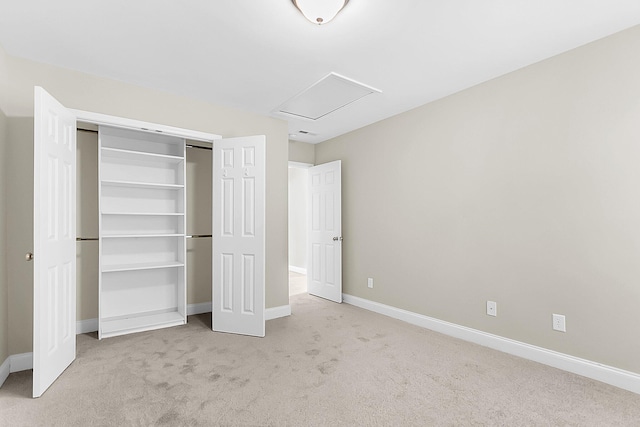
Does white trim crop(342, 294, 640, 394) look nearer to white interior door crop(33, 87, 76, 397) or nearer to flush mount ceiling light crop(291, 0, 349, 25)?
flush mount ceiling light crop(291, 0, 349, 25)

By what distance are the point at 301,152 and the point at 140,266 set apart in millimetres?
2961

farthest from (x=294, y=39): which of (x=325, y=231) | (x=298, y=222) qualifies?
(x=298, y=222)

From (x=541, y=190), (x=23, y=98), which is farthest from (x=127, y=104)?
(x=541, y=190)

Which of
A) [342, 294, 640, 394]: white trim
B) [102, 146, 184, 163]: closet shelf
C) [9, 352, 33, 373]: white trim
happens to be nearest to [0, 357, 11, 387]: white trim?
[9, 352, 33, 373]: white trim

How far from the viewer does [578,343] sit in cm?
245

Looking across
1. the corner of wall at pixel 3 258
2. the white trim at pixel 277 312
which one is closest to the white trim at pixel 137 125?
the corner of wall at pixel 3 258

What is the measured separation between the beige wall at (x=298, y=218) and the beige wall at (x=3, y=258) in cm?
499

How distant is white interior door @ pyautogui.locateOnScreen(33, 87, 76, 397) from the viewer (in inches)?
81.7

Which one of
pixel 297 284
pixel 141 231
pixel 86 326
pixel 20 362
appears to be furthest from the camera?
pixel 297 284

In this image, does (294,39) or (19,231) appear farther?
(19,231)

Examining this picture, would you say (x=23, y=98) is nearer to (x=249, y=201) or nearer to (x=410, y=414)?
(x=249, y=201)

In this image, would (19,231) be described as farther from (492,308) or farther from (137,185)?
(492,308)

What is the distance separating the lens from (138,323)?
3.30 meters

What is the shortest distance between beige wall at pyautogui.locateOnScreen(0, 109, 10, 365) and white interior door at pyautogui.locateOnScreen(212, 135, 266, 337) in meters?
1.62
